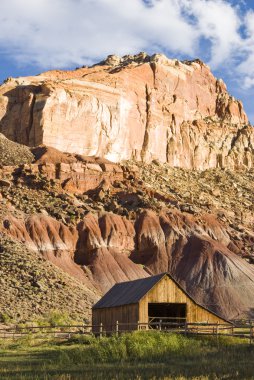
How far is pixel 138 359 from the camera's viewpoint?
29578 mm

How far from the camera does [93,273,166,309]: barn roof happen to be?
46.4m

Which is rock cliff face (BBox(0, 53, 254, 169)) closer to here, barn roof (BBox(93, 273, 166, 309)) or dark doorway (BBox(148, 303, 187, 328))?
barn roof (BBox(93, 273, 166, 309))

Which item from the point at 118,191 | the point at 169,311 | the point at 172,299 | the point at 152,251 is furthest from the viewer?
the point at 118,191

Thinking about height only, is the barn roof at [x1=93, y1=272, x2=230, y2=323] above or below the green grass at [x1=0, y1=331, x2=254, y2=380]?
above

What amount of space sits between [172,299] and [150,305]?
134 inches

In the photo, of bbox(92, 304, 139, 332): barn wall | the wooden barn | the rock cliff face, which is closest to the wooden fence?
bbox(92, 304, 139, 332): barn wall

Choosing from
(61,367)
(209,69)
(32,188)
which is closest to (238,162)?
(209,69)

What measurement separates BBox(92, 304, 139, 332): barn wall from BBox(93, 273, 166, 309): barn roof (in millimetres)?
329

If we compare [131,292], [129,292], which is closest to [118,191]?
[129,292]

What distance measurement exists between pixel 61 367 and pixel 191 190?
82.4 metres

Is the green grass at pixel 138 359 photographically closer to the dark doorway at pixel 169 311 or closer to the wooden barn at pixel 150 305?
the wooden barn at pixel 150 305

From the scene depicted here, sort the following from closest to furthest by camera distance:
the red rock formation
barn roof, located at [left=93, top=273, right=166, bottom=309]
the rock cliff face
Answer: barn roof, located at [left=93, top=273, right=166, bottom=309], the red rock formation, the rock cliff face

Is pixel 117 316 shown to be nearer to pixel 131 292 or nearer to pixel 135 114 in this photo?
pixel 131 292

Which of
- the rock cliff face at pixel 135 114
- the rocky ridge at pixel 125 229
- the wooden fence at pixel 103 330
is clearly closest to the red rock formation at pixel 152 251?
the rocky ridge at pixel 125 229
